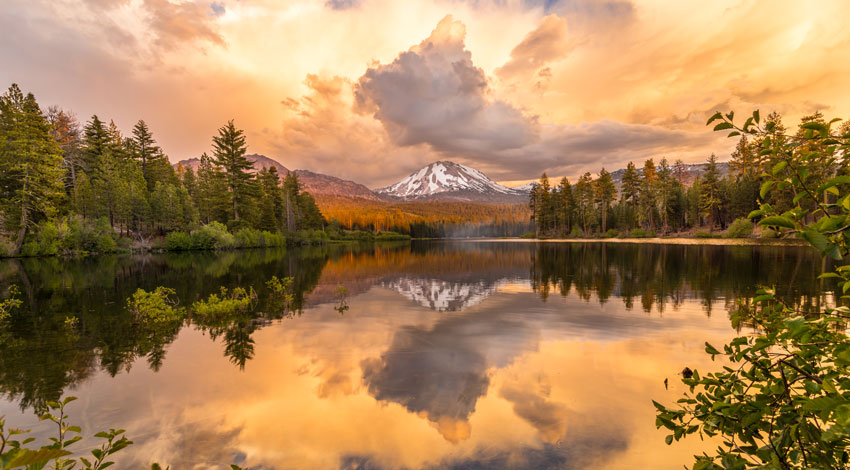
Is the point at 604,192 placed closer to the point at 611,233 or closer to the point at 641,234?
the point at 611,233

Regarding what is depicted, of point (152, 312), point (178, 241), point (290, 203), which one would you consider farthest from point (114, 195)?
point (152, 312)

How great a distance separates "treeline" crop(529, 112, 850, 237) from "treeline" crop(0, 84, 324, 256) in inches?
2669

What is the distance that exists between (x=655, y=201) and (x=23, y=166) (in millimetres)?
100916

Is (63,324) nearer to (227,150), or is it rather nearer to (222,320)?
(222,320)

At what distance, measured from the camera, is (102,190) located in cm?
5188

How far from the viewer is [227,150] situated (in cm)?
6106

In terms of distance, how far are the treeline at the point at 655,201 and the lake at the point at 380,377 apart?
193ft

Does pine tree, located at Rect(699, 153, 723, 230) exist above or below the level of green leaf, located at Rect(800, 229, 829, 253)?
above

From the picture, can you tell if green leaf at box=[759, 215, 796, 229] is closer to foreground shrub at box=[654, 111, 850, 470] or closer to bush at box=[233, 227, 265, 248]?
foreground shrub at box=[654, 111, 850, 470]

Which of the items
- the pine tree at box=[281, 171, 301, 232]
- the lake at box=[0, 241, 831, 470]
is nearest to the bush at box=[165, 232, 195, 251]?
the pine tree at box=[281, 171, 301, 232]

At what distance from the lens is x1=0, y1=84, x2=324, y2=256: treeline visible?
123ft

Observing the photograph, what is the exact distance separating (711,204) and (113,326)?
285 ft

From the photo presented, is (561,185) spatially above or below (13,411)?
above

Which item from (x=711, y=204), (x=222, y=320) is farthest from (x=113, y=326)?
(x=711, y=204)
